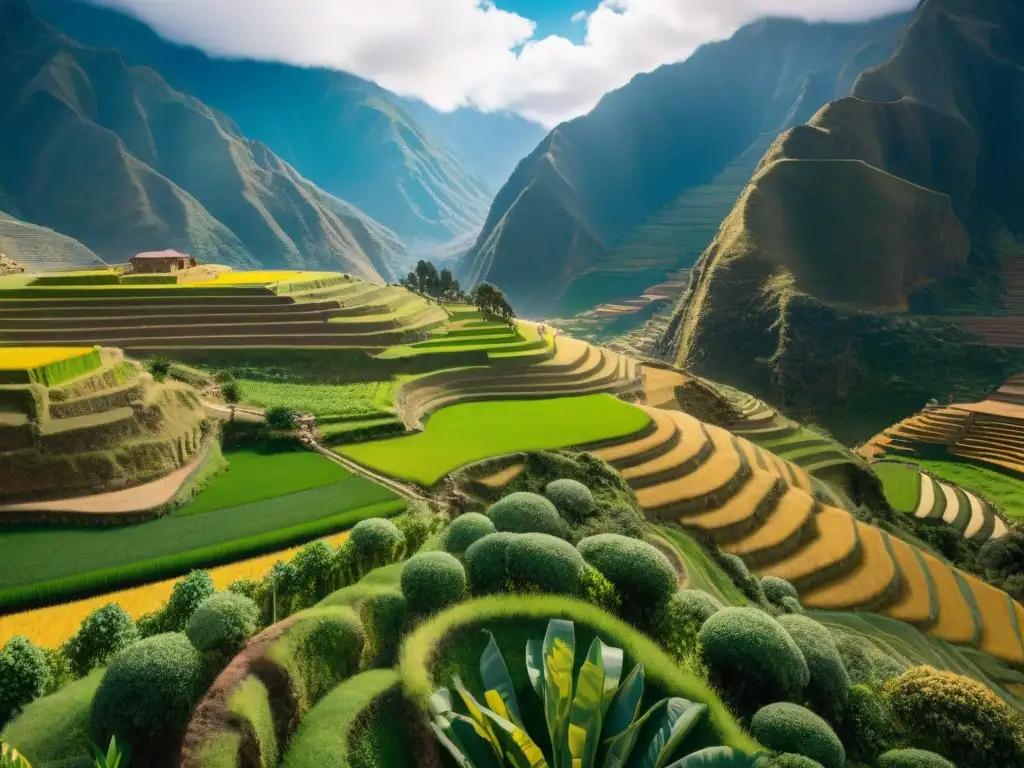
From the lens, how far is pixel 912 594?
22.0 metres

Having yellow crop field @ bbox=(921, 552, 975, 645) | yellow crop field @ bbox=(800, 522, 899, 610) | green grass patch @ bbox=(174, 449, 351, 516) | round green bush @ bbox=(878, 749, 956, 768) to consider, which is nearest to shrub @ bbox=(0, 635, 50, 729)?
green grass patch @ bbox=(174, 449, 351, 516)

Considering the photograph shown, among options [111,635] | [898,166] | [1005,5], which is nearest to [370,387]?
[111,635]

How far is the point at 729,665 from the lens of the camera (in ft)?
32.7

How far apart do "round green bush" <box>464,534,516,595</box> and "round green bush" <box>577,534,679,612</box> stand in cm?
225

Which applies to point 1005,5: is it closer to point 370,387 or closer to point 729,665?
point 370,387

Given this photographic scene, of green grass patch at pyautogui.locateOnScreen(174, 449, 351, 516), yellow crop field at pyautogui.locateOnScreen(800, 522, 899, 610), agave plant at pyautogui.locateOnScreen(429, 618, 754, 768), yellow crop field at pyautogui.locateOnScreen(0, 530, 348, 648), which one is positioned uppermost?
agave plant at pyautogui.locateOnScreen(429, 618, 754, 768)

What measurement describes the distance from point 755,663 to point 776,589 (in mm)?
10780

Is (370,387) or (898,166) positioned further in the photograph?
(898,166)

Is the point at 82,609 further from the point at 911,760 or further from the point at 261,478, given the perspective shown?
the point at 911,760

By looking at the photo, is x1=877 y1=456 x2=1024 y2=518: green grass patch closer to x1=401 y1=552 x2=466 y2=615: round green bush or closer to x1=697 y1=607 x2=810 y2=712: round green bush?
x1=697 y1=607 x2=810 y2=712: round green bush

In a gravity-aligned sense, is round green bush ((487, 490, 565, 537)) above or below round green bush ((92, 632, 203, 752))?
above

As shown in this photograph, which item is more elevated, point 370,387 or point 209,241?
point 209,241

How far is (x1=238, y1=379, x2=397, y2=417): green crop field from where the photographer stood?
2633 centimetres

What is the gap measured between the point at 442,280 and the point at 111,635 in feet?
163
